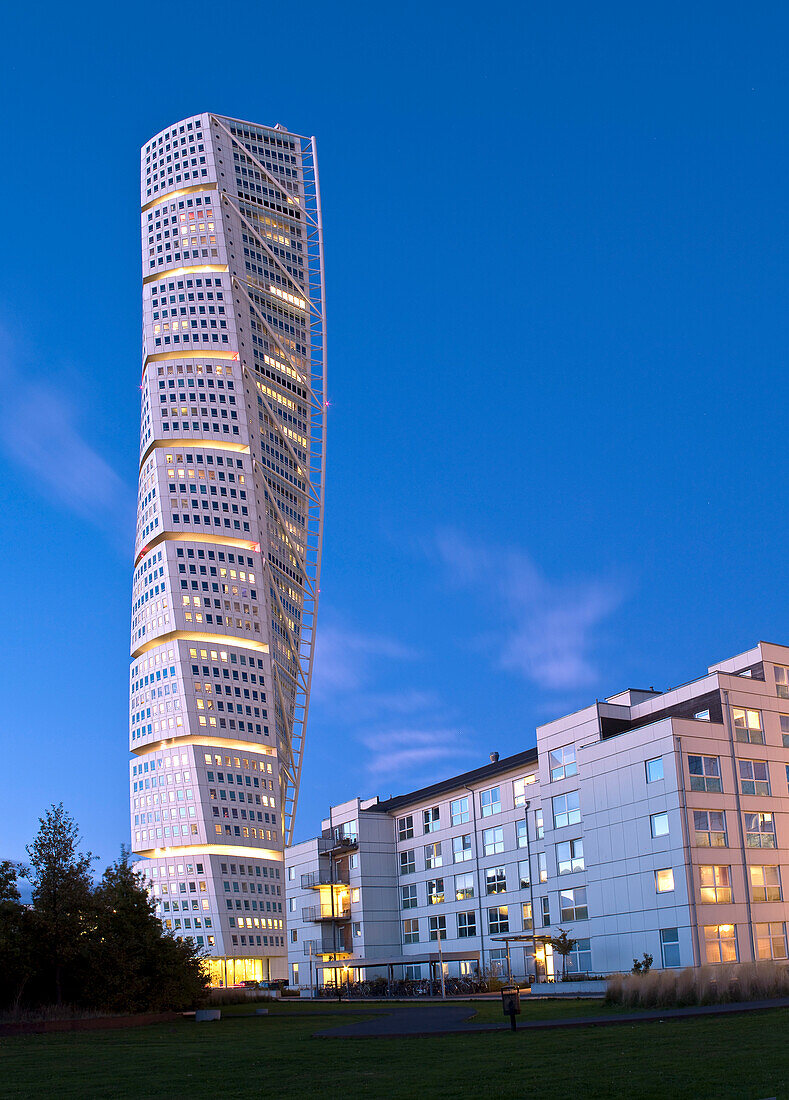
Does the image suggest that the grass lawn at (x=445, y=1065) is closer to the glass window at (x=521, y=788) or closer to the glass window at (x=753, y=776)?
the glass window at (x=753, y=776)

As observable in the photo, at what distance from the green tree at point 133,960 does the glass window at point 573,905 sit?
19.5m

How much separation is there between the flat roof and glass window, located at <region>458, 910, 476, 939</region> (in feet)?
27.3

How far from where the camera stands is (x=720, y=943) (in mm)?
47656

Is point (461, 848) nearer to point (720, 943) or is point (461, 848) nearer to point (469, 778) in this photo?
point (469, 778)

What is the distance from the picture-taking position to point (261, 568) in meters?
163

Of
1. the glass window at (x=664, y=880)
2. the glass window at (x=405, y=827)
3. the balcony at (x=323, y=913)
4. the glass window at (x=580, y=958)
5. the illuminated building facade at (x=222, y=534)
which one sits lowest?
the glass window at (x=580, y=958)

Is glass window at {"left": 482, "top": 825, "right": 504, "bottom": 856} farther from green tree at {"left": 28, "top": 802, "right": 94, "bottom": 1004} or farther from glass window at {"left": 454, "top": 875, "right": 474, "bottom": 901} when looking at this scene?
green tree at {"left": 28, "top": 802, "right": 94, "bottom": 1004}

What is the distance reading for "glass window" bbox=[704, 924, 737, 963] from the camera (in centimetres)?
4728

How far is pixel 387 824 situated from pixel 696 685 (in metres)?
37.1

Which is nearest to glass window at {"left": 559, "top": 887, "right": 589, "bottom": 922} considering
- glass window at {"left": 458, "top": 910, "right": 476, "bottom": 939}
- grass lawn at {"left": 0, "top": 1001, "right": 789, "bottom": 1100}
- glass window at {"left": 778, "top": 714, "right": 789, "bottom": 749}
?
glass window at {"left": 778, "top": 714, "right": 789, "bottom": 749}

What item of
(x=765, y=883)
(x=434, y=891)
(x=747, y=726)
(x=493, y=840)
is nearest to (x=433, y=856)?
(x=434, y=891)

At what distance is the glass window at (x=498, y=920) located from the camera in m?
69.4

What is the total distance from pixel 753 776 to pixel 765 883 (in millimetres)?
4820

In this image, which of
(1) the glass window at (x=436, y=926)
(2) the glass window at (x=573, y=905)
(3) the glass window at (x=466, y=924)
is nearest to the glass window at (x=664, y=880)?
(2) the glass window at (x=573, y=905)
